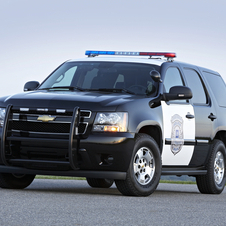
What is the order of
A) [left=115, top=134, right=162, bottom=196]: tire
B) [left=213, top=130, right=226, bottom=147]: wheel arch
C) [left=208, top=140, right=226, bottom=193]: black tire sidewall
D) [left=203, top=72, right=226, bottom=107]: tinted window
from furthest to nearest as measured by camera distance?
[left=203, top=72, right=226, bottom=107]: tinted window
[left=213, top=130, right=226, bottom=147]: wheel arch
[left=208, top=140, right=226, bottom=193]: black tire sidewall
[left=115, top=134, right=162, bottom=196]: tire

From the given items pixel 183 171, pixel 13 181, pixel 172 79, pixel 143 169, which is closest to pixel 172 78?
pixel 172 79

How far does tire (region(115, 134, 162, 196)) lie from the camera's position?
26.6 ft

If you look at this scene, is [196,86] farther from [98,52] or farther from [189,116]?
[98,52]

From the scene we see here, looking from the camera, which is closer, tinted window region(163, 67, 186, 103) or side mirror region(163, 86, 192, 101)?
side mirror region(163, 86, 192, 101)

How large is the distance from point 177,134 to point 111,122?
1563mm

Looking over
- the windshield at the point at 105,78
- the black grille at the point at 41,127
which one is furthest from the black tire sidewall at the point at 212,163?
the black grille at the point at 41,127

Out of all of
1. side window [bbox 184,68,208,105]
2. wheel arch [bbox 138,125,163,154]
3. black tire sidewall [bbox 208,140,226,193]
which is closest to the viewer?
wheel arch [bbox 138,125,163,154]

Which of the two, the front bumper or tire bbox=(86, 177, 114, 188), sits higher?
the front bumper

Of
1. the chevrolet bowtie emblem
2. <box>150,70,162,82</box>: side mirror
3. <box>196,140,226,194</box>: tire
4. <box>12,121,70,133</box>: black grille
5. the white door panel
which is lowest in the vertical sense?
<box>196,140,226,194</box>: tire

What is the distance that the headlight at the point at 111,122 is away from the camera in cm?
797

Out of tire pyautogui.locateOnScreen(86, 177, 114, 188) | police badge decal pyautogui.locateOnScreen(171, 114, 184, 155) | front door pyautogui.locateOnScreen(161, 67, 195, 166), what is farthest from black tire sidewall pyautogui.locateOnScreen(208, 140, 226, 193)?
tire pyautogui.locateOnScreen(86, 177, 114, 188)

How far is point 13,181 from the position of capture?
8.98 meters

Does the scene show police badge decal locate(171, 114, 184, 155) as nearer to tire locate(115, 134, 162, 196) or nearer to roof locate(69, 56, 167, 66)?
tire locate(115, 134, 162, 196)

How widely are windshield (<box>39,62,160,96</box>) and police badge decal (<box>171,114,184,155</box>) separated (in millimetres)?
557
